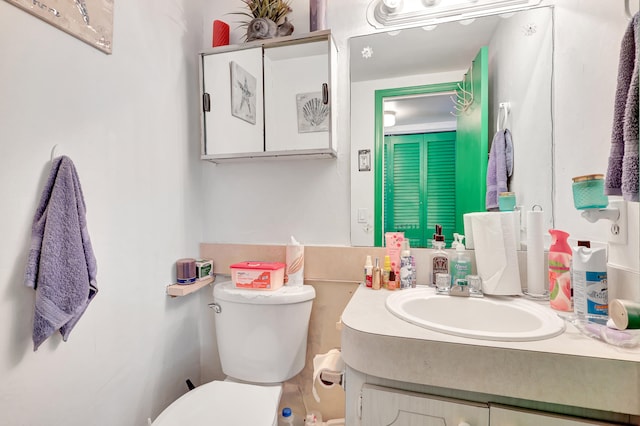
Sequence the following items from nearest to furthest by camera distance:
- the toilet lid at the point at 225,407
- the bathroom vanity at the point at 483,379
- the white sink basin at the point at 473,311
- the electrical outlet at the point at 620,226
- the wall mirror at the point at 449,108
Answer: the bathroom vanity at the point at 483,379 → the electrical outlet at the point at 620,226 → the white sink basin at the point at 473,311 → the toilet lid at the point at 225,407 → the wall mirror at the point at 449,108

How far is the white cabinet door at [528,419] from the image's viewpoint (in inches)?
21.8

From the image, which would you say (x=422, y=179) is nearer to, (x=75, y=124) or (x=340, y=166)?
(x=340, y=166)

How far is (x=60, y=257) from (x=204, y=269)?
57cm

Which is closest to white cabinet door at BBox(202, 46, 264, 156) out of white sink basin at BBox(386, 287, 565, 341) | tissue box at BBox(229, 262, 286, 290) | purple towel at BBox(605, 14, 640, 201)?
tissue box at BBox(229, 262, 286, 290)

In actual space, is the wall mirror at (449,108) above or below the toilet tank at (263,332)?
above

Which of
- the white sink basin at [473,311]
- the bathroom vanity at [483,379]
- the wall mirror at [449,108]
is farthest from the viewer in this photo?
the wall mirror at [449,108]

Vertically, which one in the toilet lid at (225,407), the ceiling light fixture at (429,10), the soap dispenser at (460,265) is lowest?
the toilet lid at (225,407)

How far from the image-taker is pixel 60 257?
0.75 meters

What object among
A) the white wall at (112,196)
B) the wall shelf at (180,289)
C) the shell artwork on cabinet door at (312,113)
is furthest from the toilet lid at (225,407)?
the shell artwork on cabinet door at (312,113)

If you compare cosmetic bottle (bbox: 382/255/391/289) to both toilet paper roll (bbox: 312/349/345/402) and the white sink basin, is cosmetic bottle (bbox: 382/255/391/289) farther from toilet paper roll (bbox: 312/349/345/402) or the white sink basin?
toilet paper roll (bbox: 312/349/345/402)

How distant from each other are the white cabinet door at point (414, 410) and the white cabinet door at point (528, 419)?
20 mm

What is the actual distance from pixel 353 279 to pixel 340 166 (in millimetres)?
473

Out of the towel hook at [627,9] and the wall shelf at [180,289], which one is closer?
the towel hook at [627,9]

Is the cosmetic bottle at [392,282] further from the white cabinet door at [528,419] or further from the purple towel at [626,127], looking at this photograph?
the purple towel at [626,127]
